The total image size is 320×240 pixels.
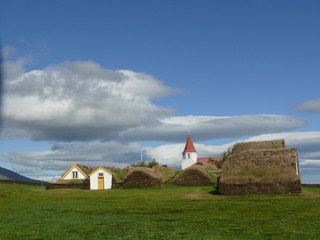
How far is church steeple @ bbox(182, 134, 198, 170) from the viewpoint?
137 m

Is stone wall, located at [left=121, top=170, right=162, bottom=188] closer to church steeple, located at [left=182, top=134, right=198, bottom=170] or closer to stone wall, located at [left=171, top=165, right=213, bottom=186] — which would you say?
stone wall, located at [left=171, top=165, right=213, bottom=186]

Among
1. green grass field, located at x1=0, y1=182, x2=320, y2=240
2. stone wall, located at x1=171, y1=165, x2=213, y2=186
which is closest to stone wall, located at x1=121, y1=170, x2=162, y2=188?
stone wall, located at x1=171, y1=165, x2=213, y2=186

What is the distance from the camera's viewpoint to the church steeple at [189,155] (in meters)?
137

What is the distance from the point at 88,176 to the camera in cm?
6038

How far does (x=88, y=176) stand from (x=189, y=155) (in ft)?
268

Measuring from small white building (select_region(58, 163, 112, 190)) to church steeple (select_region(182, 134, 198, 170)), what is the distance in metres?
73.0

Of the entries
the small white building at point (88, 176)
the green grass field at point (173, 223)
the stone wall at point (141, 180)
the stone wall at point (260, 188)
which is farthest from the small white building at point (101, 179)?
the green grass field at point (173, 223)

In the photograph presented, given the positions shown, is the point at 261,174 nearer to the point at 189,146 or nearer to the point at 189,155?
the point at 189,155

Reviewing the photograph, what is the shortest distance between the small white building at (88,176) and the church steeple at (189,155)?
240 feet

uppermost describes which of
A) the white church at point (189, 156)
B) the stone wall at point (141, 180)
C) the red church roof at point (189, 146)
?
the red church roof at point (189, 146)

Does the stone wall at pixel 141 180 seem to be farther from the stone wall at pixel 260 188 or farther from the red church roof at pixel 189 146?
the red church roof at pixel 189 146

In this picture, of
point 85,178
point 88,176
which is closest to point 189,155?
point 85,178

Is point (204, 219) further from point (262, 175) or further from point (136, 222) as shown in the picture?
point (262, 175)

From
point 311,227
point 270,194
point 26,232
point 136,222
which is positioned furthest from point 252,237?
point 270,194
